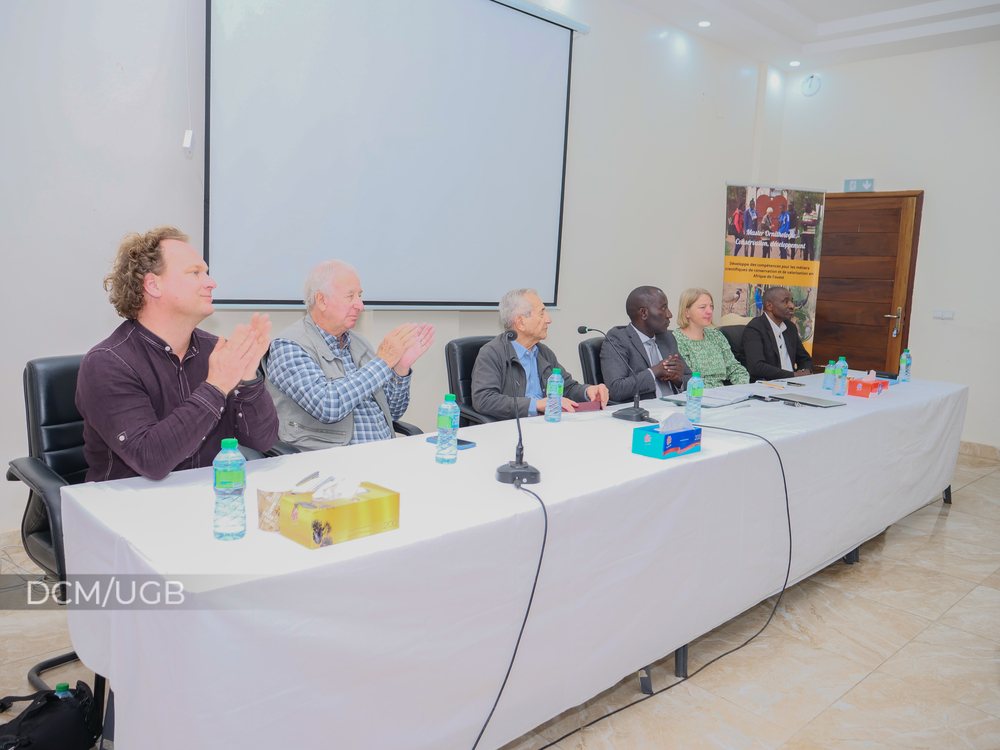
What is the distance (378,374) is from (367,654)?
99cm

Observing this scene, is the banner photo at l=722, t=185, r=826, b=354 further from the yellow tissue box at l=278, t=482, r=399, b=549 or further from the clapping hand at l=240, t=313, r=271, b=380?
the yellow tissue box at l=278, t=482, r=399, b=549

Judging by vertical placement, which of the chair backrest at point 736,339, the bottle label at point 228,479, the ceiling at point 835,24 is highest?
the ceiling at point 835,24

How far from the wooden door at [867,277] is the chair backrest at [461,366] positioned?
400 centimetres

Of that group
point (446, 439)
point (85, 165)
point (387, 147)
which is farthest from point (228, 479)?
point (387, 147)

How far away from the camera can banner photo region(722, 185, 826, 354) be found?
202 inches

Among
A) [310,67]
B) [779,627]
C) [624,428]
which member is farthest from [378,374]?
[310,67]

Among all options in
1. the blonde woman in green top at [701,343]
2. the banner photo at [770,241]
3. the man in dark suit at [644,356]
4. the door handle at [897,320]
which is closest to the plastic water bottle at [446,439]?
the man in dark suit at [644,356]

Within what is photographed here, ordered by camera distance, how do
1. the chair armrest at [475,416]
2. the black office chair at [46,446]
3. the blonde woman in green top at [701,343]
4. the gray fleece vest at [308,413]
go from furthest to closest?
the blonde woman in green top at [701,343] < the chair armrest at [475,416] < the gray fleece vest at [308,413] < the black office chair at [46,446]

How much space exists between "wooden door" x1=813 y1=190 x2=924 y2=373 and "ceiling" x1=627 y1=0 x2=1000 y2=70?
1.05m

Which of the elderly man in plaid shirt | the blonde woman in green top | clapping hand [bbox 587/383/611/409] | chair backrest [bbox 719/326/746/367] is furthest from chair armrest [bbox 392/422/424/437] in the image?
chair backrest [bbox 719/326/746/367]

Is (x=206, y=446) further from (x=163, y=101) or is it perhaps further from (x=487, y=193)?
(x=487, y=193)

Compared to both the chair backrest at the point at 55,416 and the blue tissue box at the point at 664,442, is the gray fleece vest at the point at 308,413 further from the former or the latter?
the blue tissue box at the point at 664,442

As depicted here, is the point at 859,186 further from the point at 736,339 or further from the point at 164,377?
the point at 164,377

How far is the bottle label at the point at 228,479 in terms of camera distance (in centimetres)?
121
